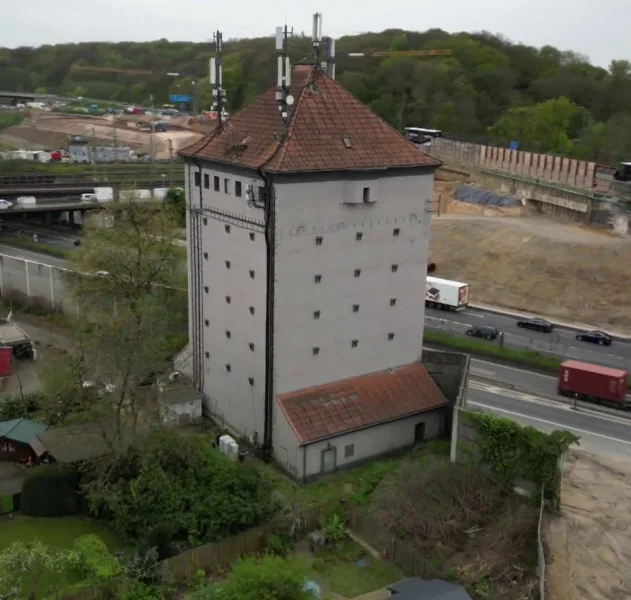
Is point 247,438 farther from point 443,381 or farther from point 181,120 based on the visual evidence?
point 181,120

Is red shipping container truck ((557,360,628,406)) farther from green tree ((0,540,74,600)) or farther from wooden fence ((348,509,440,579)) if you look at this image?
green tree ((0,540,74,600))

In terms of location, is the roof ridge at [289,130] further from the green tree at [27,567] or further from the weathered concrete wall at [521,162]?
the weathered concrete wall at [521,162]

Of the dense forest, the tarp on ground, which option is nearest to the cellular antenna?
the tarp on ground

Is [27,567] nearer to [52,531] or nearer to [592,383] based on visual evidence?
[52,531]

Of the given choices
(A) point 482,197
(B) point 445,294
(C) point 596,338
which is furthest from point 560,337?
(A) point 482,197

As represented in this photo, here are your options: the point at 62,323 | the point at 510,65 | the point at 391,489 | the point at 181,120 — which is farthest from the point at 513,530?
the point at 181,120

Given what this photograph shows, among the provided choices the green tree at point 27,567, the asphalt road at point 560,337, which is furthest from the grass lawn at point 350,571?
the asphalt road at point 560,337
